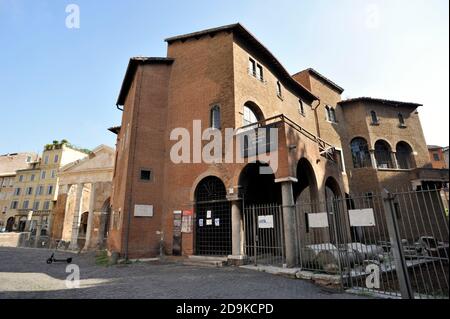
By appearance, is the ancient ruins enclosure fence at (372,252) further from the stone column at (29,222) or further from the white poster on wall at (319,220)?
the stone column at (29,222)

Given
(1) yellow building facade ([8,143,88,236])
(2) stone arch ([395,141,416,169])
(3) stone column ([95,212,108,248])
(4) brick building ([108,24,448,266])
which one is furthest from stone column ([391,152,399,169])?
(1) yellow building facade ([8,143,88,236])

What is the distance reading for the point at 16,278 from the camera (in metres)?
7.65

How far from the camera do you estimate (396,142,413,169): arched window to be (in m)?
20.4

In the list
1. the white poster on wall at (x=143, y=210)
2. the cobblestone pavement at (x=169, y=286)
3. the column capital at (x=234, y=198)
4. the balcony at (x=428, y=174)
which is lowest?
the cobblestone pavement at (x=169, y=286)

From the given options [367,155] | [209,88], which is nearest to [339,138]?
[367,155]

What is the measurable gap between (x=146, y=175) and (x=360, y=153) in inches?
685

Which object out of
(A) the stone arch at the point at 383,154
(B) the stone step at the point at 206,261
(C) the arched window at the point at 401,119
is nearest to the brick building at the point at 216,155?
(B) the stone step at the point at 206,261

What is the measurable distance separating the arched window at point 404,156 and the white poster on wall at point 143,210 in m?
19.9

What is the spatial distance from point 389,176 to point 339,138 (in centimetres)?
472

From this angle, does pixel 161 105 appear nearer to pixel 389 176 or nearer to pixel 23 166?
pixel 389 176

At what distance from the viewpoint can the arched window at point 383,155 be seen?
20047 mm

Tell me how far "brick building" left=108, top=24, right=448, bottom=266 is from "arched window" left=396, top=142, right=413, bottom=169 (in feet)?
31.2

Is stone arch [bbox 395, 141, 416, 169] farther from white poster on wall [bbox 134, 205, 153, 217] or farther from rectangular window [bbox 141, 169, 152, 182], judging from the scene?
white poster on wall [bbox 134, 205, 153, 217]

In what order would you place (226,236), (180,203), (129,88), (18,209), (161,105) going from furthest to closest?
(18,209) → (129,88) → (161,105) → (180,203) → (226,236)
